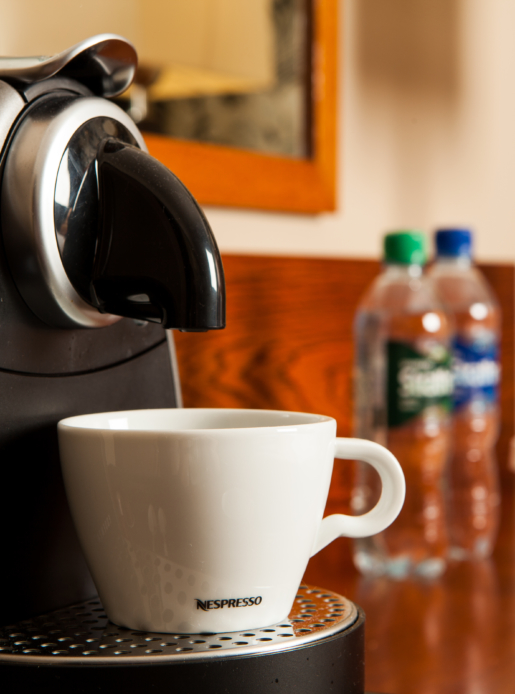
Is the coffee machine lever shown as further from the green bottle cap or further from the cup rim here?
the green bottle cap

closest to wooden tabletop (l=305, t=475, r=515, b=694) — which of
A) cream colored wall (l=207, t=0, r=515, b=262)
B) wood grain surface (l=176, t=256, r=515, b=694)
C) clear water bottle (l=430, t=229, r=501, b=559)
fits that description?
wood grain surface (l=176, t=256, r=515, b=694)

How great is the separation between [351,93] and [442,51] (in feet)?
0.71

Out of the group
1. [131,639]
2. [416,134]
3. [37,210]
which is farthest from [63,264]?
[416,134]

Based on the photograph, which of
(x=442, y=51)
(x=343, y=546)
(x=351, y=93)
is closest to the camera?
(x=343, y=546)

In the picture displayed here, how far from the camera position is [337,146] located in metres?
0.92

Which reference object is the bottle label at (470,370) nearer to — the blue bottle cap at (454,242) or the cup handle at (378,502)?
the blue bottle cap at (454,242)

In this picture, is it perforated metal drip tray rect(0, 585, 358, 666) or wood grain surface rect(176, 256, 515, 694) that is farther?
wood grain surface rect(176, 256, 515, 694)

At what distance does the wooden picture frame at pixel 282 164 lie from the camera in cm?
76

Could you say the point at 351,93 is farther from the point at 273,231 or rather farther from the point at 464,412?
the point at 464,412

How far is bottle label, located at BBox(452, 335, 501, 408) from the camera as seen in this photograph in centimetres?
91

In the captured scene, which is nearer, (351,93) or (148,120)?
(148,120)

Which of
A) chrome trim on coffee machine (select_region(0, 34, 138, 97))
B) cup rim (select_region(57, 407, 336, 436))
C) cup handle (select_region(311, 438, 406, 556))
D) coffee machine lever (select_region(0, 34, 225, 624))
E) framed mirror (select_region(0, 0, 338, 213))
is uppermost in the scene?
framed mirror (select_region(0, 0, 338, 213))

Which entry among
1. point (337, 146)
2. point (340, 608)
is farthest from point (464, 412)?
point (340, 608)

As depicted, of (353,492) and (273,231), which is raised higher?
(273,231)
